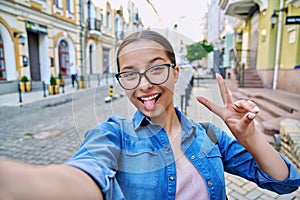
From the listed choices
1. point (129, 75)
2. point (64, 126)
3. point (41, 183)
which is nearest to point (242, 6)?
point (64, 126)

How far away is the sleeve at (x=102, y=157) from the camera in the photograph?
626mm

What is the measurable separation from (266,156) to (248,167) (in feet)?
0.47

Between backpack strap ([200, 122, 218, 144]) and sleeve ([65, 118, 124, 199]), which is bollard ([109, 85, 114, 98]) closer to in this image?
sleeve ([65, 118, 124, 199])

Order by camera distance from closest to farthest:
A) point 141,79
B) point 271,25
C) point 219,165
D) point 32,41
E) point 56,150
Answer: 1. point 141,79
2. point 219,165
3. point 56,150
4. point 271,25
5. point 32,41

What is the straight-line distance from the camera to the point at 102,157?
770mm

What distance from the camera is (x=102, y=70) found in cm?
105

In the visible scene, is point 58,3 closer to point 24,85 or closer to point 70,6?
point 70,6

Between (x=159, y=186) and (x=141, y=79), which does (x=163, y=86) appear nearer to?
(x=141, y=79)

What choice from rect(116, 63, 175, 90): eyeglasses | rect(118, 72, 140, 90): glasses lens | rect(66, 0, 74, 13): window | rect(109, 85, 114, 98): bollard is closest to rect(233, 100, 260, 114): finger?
rect(116, 63, 175, 90): eyeglasses

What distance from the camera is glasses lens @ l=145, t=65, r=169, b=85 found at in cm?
82

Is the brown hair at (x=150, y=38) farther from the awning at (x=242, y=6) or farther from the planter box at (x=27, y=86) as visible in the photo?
the planter box at (x=27, y=86)

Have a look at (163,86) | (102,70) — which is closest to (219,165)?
(163,86)

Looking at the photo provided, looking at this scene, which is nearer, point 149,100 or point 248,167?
point 149,100

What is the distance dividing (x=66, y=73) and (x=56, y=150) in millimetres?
11400
